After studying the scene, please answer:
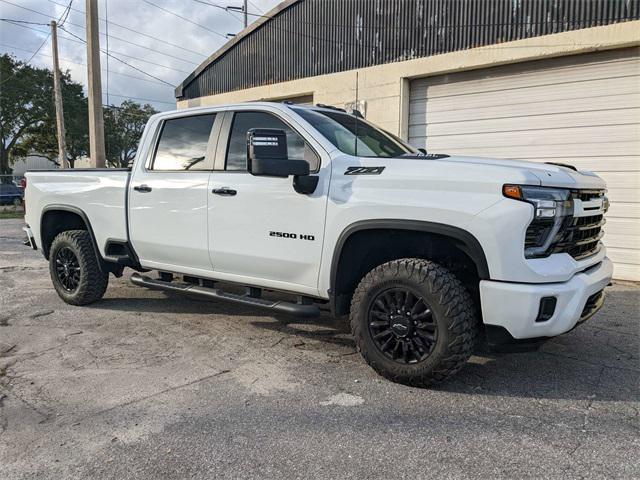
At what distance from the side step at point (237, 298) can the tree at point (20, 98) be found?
4129 cm

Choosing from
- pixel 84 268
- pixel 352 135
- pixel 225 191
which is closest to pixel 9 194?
pixel 84 268

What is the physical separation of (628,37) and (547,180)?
5347 mm

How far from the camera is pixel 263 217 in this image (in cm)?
410

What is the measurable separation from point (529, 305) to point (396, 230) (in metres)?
0.99

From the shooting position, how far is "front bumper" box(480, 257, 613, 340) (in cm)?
307

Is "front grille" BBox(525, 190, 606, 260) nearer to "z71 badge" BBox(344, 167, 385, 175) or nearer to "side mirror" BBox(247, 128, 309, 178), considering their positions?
"z71 badge" BBox(344, 167, 385, 175)

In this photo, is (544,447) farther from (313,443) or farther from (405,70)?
(405,70)

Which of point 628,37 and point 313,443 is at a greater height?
point 628,37

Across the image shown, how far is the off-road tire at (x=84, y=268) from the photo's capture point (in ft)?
18.3

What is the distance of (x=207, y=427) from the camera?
3.03 metres

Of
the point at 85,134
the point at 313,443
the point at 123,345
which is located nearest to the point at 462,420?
the point at 313,443

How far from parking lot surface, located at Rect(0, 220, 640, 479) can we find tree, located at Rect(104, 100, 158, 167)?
51923 millimetres

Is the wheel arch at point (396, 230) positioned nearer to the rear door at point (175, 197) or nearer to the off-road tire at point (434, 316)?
the off-road tire at point (434, 316)

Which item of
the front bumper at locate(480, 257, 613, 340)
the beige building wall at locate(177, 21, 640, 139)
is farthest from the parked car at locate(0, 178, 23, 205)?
the front bumper at locate(480, 257, 613, 340)
